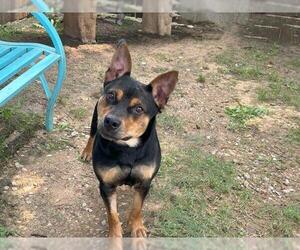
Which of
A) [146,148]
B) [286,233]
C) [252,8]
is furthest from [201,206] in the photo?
[252,8]

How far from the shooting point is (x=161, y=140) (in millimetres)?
4164

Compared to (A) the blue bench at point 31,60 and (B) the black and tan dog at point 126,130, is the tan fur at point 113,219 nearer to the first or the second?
(B) the black and tan dog at point 126,130

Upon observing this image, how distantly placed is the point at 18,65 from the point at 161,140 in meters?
1.29

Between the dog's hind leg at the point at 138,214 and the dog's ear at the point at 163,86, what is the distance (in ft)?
1.59

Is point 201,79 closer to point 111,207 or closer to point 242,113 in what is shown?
point 242,113

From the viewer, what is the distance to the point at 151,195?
135 inches

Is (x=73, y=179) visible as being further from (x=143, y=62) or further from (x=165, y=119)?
(x=143, y=62)

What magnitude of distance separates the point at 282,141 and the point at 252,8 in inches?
143

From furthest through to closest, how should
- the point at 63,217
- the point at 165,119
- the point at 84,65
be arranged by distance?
the point at 84,65, the point at 165,119, the point at 63,217

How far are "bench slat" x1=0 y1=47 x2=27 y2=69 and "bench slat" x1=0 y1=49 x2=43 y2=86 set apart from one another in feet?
Answer: 0.13

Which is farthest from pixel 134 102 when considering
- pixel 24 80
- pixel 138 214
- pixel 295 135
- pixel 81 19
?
pixel 81 19

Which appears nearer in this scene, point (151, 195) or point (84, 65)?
point (151, 195)

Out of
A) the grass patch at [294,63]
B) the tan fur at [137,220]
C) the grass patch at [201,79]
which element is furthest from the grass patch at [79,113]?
the grass patch at [294,63]

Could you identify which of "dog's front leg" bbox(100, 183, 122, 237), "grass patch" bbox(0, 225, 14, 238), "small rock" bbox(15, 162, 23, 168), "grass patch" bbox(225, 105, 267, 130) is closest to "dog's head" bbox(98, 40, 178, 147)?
"dog's front leg" bbox(100, 183, 122, 237)
